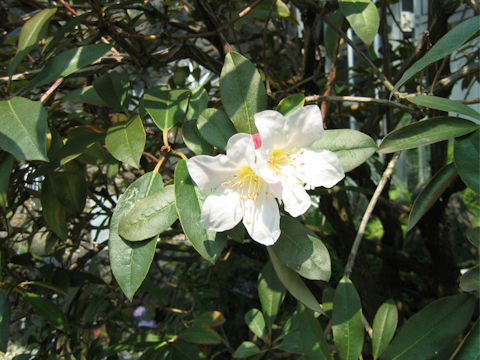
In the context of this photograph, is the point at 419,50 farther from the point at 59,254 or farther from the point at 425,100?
the point at 59,254

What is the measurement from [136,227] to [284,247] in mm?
266

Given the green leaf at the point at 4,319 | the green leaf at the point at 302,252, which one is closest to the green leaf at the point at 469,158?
the green leaf at the point at 302,252

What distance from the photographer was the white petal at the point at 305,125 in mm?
715

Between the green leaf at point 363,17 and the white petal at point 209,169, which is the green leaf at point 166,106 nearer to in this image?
the white petal at point 209,169

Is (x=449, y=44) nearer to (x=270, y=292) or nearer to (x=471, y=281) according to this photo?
(x=471, y=281)

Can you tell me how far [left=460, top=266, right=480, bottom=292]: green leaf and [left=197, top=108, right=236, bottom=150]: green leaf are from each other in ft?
1.70

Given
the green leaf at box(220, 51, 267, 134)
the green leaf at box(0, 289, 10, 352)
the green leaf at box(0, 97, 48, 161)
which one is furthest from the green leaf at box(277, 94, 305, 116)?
the green leaf at box(0, 289, 10, 352)

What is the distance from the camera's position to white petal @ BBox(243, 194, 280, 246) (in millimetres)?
719

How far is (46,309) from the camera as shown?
117 centimetres

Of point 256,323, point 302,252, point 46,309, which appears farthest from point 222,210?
point 46,309

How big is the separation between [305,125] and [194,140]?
232 mm

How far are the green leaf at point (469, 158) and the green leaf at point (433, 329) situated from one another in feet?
0.91

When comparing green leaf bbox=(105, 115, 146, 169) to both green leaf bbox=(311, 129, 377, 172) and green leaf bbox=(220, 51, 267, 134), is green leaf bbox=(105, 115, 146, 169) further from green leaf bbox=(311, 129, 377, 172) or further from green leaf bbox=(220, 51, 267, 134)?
green leaf bbox=(311, 129, 377, 172)

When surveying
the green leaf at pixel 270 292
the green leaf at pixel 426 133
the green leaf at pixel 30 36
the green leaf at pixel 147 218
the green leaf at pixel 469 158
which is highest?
the green leaf at pixel 30 36
